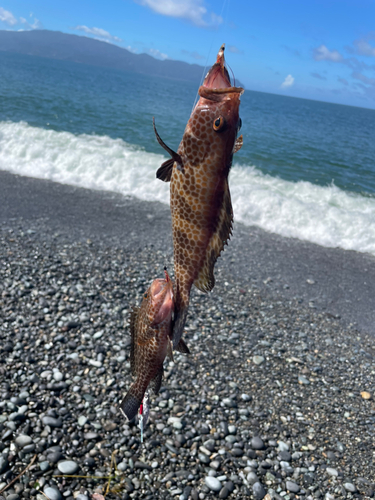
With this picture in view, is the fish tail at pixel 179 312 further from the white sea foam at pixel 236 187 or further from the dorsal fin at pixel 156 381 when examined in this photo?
the white sea foam at pixel 236 187

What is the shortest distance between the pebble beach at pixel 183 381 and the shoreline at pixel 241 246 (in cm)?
10

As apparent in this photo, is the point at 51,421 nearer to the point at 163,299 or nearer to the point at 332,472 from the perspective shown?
the point at 332,472

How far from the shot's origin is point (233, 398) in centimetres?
707

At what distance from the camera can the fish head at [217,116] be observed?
1335 millimetres

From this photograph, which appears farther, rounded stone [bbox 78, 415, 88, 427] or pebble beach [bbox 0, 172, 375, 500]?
rounded stone [bbox 78, 415, 88, 427]

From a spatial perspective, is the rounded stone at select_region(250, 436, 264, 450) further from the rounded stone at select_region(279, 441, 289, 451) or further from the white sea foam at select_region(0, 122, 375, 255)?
the white sea foam at select_region(0, 122, 375, 255)

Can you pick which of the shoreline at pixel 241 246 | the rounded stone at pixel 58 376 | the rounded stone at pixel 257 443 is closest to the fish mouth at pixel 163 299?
the rounded stone at pixel 257 443

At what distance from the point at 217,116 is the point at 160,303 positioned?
0.79 metres

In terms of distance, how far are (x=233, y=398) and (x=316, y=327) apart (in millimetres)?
3821

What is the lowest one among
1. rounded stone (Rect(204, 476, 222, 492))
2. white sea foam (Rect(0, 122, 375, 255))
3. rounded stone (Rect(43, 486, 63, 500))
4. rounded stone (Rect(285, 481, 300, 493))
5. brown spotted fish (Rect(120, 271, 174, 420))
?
rounded stone (Rect(43, 486, 63, 500))

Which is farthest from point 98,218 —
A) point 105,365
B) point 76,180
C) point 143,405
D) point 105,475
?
point 143,405

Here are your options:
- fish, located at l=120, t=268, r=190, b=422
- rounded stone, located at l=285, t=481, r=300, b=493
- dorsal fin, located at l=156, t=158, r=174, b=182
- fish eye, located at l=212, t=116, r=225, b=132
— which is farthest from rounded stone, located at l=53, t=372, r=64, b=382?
fish eye, located at l=212, t=116, r=225, b=132

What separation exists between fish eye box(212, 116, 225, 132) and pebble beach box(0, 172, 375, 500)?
17.9ft

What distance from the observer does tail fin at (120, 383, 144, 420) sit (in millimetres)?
1836
